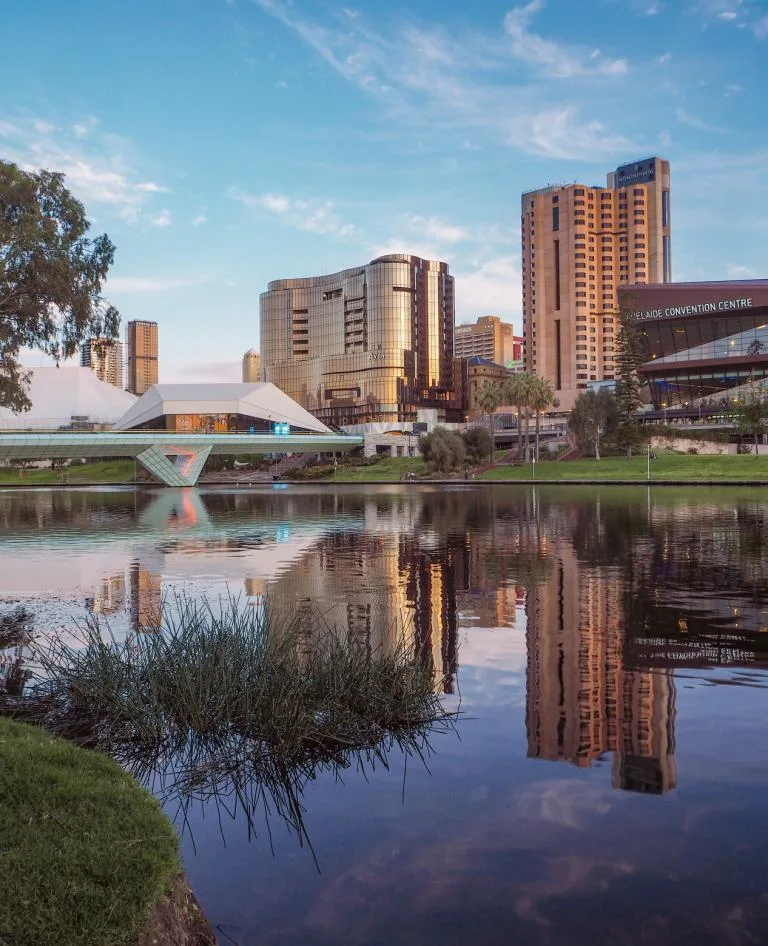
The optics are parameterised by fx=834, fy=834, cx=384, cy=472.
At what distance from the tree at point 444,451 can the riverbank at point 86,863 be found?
10086 centimetres

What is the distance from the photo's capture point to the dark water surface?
592 centimetres

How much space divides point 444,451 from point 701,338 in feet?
209

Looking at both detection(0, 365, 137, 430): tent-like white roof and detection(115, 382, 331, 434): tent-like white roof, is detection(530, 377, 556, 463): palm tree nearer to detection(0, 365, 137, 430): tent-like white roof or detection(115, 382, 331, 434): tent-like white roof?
detection(115, 382, 331, 434): tent-like white roof

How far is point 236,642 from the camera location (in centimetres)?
1026

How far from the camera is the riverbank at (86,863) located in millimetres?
4711

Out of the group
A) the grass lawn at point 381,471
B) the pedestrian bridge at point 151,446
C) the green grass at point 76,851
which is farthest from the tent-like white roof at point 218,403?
the green grass at point 76,851

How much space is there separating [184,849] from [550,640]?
8739 millimetres

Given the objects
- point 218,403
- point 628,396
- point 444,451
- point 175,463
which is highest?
point 218,403

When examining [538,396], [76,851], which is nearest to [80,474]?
[538,396]

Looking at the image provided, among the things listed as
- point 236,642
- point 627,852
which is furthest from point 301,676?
point 627,852

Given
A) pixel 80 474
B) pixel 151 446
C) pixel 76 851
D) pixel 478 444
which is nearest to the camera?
pixel 76 851

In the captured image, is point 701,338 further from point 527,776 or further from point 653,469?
point 527,776

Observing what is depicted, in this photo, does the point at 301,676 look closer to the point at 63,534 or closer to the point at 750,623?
the point at 750,623

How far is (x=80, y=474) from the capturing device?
519ft
